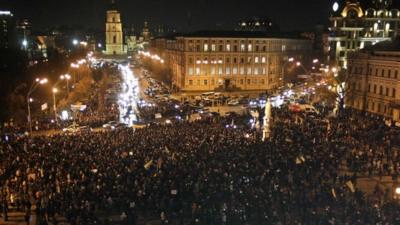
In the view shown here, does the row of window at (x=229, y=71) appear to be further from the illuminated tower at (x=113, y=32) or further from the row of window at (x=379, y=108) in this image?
the illuminated tower at (x=113, y=32)

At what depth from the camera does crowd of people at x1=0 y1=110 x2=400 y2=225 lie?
767 inches

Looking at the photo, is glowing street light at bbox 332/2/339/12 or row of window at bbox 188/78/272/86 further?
glowing street light at bbox 332/2/339/12

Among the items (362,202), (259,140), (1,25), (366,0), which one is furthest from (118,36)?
(362,202)

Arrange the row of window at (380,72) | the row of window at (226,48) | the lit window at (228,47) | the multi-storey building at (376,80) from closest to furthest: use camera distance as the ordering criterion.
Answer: the multi-storey building at (376,80) → the row of window at (380,72) → the row of window at (226,48) → the lit window at (228,47)

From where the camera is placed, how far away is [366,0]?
3007 inches

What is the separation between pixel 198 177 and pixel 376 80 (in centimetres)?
3501

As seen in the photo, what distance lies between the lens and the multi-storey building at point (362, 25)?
7425 centimetres

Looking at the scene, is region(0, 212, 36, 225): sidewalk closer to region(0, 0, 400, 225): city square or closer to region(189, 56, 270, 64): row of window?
region(0, 0, 400, 225): city square

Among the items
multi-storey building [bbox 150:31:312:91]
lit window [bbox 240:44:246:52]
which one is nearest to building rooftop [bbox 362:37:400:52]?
multi-storey building [bbox 150:31:312:91]

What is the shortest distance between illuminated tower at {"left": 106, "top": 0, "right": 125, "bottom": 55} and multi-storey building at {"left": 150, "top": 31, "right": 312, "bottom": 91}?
329 ft

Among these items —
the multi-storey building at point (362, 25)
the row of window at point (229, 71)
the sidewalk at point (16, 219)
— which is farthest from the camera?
the row of window at point (229, 71)

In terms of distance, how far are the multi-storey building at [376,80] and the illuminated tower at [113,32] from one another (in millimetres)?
131455

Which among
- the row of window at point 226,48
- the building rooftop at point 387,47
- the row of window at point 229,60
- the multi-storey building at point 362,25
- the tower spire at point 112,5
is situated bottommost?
the row of window at point 229,60

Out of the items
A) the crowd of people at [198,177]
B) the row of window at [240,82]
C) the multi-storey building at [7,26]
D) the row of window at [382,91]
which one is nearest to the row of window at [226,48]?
the row of window at [240,82]
